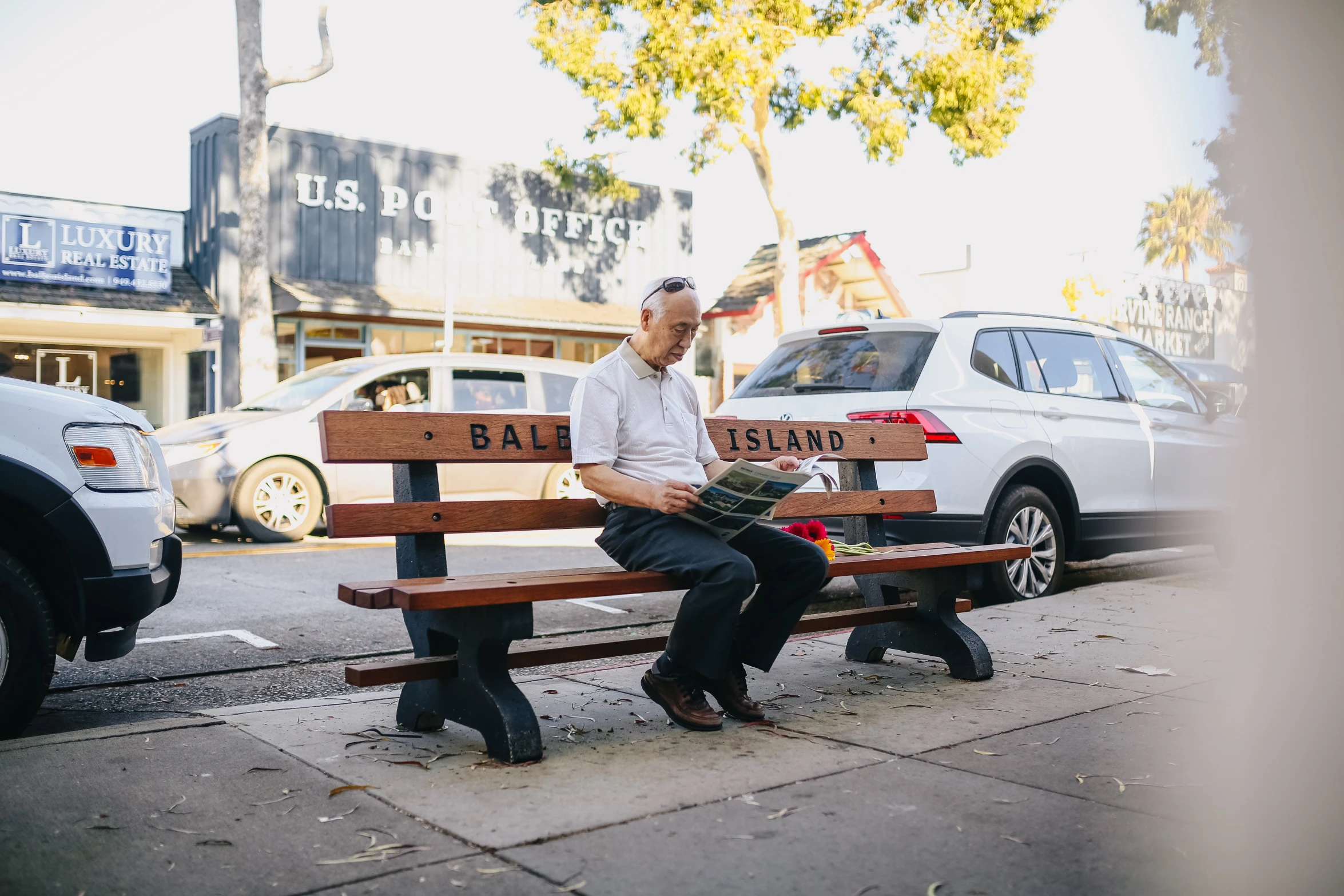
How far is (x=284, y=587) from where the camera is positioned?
307 inches

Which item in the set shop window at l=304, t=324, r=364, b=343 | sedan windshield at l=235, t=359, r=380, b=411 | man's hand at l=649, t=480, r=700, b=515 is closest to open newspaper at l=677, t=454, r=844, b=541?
man's hand at l=649, t=480, r=700, b=515

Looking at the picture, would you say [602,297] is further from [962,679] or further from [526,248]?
[962,679]

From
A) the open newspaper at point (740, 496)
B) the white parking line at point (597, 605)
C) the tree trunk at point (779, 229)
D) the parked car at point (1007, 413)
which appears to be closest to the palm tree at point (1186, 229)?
the open newspaper at point (740, 496)

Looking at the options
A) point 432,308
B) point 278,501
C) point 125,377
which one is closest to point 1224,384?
point 278,501

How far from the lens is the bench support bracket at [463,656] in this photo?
3.66 metres

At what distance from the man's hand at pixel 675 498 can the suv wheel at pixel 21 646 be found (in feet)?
6.57

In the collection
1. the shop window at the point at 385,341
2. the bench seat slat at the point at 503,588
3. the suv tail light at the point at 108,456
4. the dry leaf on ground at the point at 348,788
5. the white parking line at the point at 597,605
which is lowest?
the white parking line at the point at 597,605

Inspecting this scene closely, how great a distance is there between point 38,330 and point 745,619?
1935 centimetres

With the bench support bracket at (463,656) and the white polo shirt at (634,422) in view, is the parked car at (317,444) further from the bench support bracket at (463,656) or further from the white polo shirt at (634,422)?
the bench support bracket at (463,656)

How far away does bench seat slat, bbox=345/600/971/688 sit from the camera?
11.9 feet

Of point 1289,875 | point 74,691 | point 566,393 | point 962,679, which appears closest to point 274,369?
point 566,393

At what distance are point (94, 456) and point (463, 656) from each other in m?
1.47

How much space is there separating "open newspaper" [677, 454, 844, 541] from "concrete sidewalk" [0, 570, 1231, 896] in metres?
0.70

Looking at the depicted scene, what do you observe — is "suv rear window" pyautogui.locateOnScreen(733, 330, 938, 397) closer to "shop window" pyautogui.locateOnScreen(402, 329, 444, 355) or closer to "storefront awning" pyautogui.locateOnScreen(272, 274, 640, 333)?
"storefront awning" pyautogui.locateOnScreen(272, 274, 640, 333)
